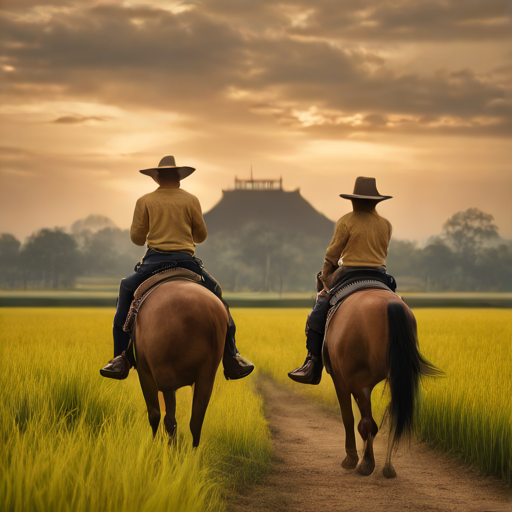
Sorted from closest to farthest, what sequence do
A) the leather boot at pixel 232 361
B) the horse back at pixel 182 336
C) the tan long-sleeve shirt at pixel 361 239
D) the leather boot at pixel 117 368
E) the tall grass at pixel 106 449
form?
1. the tall grass at pixel 106 449
2. the horse back at pixel 182 336
3. the leather boot at pixel 117 368
4. the leather boot at pixel 232 361
5. the tan long-sleeve shirt at pixel 361 239

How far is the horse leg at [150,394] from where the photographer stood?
5449 mm

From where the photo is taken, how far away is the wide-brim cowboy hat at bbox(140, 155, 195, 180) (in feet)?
19.2

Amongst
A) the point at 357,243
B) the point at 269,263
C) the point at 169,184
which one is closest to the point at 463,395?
the point at 357,243

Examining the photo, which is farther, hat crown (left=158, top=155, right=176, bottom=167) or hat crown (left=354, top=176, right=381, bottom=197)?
hat crown (left=354, top=176, right=381, bottom=197)

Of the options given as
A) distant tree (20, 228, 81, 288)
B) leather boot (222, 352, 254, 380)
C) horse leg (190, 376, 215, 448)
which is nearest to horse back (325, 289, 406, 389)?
leather boot (222, 352, 254, 380)

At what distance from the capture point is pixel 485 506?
484cm

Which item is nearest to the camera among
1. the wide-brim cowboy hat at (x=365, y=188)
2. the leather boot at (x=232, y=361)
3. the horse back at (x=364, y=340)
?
the horse back at (x=364, y=340)

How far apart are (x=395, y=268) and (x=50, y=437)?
8362 cm

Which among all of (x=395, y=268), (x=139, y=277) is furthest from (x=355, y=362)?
(x=395, y=268)

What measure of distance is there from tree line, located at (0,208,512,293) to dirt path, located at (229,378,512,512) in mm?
71138

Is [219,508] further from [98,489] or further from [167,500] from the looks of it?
[98,489]

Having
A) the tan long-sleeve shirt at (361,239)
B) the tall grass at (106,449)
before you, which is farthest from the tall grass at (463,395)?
the tall grass at (106,449)

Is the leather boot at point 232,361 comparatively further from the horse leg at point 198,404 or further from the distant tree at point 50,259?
the distant tree at point 50,259

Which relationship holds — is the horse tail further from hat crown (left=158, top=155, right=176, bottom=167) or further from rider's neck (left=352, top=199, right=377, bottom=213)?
hat crown (left=158, top=155, right=176, bottom=167)
